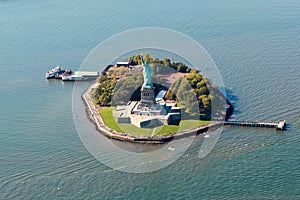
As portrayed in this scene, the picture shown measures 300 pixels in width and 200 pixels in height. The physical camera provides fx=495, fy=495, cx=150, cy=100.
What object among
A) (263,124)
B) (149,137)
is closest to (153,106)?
(149,137)

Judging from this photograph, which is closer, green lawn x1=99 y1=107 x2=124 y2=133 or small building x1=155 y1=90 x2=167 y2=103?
green lawn x1=99 y1=107 x2=124 y2=133

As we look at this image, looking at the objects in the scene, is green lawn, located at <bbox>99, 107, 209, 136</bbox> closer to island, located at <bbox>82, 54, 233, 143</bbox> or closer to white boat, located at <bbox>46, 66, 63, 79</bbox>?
island, located at <bbox>82, 54, 233, 143</bbox>

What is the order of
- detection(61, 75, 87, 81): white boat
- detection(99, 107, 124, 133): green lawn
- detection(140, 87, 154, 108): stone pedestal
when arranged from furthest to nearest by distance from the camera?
detection(61, 75, 87, 81): white boat → detection(140, 87, 154, 108): stone pedestal → detection(99, 107, 124, 133): green lawn

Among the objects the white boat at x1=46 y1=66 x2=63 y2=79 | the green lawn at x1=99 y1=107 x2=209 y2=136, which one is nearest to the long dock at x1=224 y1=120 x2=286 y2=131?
the green lawn at x1=99 y1=107 x2=209 y2=136

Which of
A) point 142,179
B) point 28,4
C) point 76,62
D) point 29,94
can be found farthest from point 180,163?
point 28,4

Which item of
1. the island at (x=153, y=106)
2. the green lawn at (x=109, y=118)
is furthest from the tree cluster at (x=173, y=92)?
the green lawn at (x=109, y=118)

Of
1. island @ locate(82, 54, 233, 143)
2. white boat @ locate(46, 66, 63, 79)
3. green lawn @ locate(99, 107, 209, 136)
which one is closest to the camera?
green lawn @ locate(99, 107, 209, 136)

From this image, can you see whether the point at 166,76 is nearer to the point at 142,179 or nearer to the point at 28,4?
the point at 142,179

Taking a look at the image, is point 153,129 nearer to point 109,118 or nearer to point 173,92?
point 109,118
